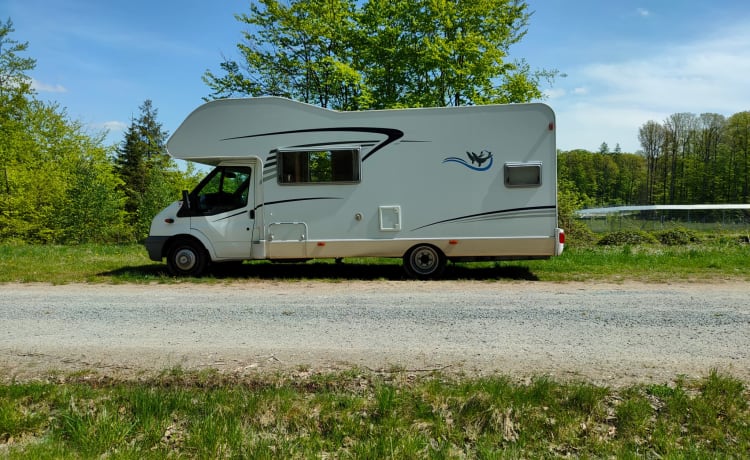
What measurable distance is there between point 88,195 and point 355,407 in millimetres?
24621

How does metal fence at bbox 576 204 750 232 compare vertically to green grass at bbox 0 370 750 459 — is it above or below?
above

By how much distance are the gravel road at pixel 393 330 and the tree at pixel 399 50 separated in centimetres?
1437

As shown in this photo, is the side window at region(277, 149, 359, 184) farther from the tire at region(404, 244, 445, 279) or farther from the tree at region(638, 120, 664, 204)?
the tree at region(638, 120, 664, 204)

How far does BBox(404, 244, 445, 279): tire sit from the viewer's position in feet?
34.4

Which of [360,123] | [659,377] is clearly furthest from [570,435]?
[360,123]

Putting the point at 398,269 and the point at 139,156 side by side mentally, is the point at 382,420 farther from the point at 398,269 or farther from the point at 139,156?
the point at 139,156

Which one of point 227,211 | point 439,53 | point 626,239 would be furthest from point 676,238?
point 227,211

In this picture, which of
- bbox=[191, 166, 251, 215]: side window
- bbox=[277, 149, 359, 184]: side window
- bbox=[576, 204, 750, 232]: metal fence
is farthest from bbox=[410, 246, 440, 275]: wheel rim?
bbox=[576, 204, 750, 232]: metal fence

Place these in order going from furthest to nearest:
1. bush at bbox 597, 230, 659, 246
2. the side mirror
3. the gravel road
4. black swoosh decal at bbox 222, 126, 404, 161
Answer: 1. bush at bbox 597, 230, 659, 246
2. the side mirror
3. black swoosh decal at bbox 222, 126, 404, 161
4. the gravel road

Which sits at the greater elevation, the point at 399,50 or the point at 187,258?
the point at 399,50

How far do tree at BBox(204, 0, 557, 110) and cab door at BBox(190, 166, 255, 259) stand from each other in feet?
37.3

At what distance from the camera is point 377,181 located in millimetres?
10344

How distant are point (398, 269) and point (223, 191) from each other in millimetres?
4070

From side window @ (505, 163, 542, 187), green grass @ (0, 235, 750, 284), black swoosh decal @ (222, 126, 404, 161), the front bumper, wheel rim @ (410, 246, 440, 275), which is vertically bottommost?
green grass @ (0, 235, 750, 284)
